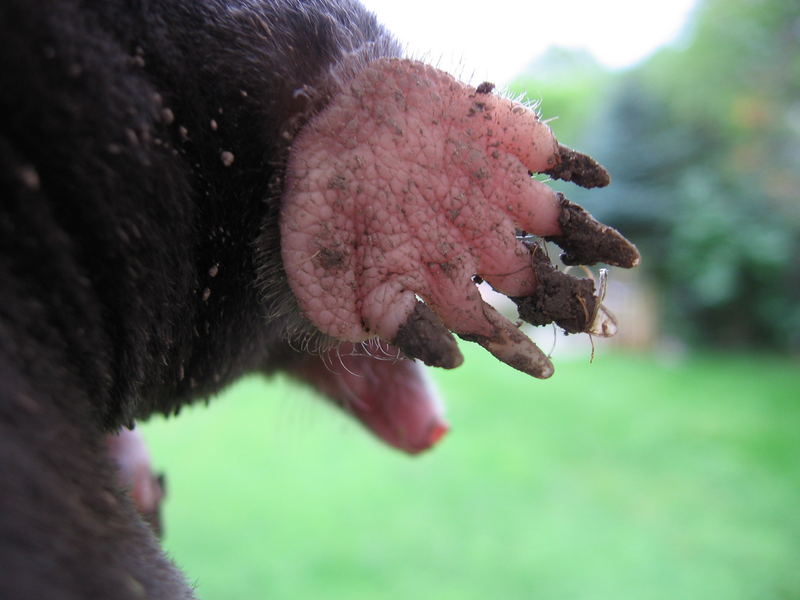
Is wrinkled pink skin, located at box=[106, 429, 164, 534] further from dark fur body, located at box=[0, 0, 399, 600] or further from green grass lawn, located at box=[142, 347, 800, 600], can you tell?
green grass lawn, located at box=[142, 347, 800, 600]

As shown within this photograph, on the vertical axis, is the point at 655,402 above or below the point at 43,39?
above

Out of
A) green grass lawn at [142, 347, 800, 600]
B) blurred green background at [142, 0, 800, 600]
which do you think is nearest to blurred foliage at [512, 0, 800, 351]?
blurred green background at [142, 0, 800, 600]

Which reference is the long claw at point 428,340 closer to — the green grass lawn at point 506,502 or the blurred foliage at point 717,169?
the green grass lawn at point 506,502

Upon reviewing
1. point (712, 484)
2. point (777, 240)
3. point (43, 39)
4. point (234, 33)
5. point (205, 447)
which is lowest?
point (43, 39)

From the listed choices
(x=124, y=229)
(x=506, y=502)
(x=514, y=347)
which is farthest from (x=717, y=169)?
(x=124, y=229)

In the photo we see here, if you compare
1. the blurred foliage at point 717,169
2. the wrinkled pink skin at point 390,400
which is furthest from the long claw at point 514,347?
the blurred foliage at point 717,169

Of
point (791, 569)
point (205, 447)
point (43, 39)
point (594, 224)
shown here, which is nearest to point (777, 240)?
point (791, 569)

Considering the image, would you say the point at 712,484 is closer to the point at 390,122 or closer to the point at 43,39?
the point at 390,122
